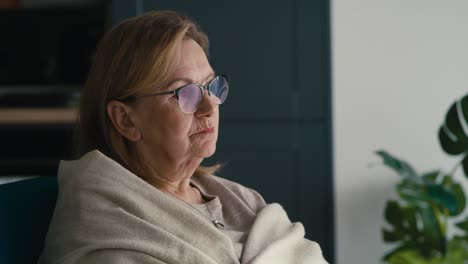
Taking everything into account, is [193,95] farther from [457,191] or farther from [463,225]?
[463,225]

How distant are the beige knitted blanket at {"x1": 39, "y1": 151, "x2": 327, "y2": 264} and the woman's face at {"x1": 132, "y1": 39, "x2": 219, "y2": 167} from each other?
169mm

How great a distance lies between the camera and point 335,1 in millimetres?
3625

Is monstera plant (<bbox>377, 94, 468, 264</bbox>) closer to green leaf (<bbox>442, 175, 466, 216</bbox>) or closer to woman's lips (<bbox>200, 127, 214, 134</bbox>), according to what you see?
green leaf (<bbox>442, 175, 466, 216</bbox>)

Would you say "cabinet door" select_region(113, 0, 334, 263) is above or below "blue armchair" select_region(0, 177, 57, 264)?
below

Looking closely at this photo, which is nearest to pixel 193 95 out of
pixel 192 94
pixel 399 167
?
pixel 192 94

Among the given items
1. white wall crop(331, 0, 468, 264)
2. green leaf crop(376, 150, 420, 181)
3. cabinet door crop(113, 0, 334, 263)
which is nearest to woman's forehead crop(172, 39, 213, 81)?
green leaf crop(376, 150, 420, 181)

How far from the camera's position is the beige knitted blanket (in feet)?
4.23

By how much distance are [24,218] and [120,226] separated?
180mm

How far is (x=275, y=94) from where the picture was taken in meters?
3.47

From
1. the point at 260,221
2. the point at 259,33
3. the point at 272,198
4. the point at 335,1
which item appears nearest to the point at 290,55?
the point at 259,33

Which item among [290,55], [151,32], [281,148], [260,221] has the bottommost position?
[281,148]

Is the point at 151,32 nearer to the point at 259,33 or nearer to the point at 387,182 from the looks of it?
the point at 259,33

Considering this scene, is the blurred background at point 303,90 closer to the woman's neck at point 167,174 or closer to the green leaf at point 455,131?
the green leaf at point 455,131

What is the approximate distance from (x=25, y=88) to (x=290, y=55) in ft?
4.32
